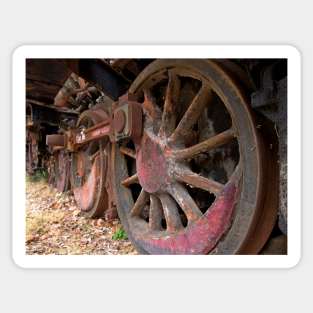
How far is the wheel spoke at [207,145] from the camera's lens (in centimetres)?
89

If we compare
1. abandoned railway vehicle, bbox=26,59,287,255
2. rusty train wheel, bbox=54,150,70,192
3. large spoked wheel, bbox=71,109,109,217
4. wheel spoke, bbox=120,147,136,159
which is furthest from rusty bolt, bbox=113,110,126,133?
rusty train wheel, bbox=54,150,70,192

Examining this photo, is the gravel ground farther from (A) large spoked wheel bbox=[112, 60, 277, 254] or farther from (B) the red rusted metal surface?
(B) the red rusted metal surface

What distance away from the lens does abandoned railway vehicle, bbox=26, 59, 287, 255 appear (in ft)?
2.57

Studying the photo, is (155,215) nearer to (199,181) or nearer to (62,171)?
(199,181)

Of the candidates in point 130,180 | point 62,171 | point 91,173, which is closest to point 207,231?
point 130,180

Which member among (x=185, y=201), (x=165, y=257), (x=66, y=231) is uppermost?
(x=185, y=201)

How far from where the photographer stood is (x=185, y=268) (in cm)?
82

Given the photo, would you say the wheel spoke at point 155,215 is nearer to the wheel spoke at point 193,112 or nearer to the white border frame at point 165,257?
the wheel spoke at point 193,112

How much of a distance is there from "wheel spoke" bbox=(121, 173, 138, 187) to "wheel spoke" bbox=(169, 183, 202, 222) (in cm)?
27

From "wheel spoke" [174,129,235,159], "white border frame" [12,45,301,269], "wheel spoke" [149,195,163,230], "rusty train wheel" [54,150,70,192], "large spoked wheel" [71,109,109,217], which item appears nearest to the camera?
"white border frame" [12,45,301,269]

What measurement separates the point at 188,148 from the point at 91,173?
0.99 metres

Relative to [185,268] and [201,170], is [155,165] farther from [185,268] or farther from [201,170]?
[185,268]

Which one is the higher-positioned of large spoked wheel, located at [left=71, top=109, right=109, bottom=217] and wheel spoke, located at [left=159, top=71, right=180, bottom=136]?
wheel spoke, located at [left=159, top=71, right=180, bottom=136]

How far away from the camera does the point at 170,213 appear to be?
1.10m
